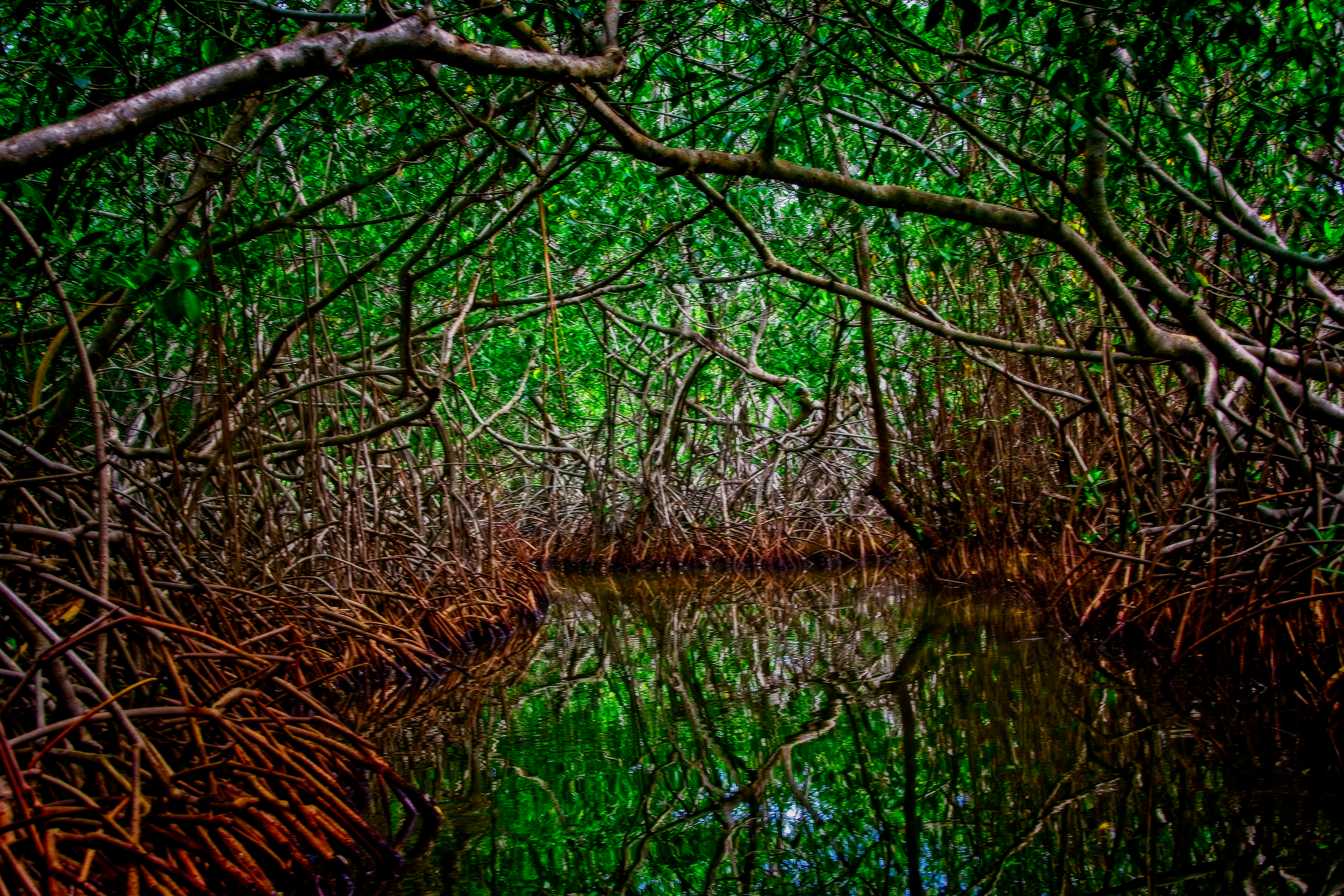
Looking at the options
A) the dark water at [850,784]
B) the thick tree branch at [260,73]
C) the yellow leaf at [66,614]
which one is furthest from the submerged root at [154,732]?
the thick tree branch at [260,73]

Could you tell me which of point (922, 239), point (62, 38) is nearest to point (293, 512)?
point (62, 38)

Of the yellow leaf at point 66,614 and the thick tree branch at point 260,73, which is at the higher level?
the thick tree branch at point 260,73

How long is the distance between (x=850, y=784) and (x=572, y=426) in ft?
10.1

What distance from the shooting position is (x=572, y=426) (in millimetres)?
5656

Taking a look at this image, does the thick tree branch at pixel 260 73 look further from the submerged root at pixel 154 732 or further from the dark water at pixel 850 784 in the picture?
the dark water at pixel 850 784

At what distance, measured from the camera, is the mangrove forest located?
7.70ft

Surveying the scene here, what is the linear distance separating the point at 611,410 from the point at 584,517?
161cm

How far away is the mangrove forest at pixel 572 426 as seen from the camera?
2.35 m

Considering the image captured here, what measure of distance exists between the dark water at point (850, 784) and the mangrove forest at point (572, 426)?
0.07 feet

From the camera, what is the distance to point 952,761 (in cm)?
309

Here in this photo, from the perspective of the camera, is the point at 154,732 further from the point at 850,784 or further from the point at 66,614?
the point at 850,784

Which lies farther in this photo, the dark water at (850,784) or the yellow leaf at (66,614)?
the yellow leaf at (66,614)

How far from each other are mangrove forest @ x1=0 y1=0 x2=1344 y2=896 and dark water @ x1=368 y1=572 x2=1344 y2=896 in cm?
2

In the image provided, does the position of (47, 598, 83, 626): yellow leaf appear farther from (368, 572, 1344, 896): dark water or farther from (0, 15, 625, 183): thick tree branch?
(0, 15, 625, 183): thick tree branch
